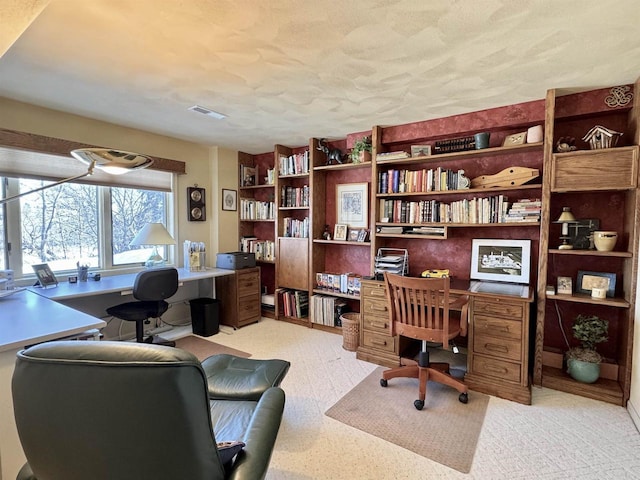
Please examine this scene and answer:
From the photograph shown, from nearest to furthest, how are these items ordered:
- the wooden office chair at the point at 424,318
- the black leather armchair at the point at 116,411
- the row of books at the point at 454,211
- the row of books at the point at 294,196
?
the black leather armchair at the point at 116,411 → the wooden office chair at the point at 424,318 → the row of books at the point at 454,211 → the row of books at the point at 294,196

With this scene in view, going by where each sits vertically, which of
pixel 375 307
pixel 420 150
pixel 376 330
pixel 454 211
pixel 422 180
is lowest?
pixel 376 330

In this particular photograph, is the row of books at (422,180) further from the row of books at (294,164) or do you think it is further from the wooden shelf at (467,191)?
the row of books at (294,164)

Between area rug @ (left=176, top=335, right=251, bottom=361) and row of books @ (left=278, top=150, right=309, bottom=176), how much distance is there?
221 centimetres

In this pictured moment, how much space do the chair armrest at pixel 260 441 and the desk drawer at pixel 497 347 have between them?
1.80 metres

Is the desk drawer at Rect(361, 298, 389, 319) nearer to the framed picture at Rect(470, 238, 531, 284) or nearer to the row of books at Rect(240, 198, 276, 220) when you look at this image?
the framed picture at Rect(470, 238, 531, 284)

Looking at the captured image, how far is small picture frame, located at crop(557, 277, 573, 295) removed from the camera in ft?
8.30

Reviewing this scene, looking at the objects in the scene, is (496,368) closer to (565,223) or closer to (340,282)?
(565,223)

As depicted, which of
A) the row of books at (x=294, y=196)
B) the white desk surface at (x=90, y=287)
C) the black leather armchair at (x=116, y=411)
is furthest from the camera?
the row of books at (x=294, y=196)

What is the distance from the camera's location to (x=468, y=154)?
9.41 feet

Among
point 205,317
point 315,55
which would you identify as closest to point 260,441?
point 315,55

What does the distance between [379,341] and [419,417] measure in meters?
0.88

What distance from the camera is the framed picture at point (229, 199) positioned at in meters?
4.32

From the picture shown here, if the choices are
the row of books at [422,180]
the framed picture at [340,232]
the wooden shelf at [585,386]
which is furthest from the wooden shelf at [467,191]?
the wooden shelf at [585,386]

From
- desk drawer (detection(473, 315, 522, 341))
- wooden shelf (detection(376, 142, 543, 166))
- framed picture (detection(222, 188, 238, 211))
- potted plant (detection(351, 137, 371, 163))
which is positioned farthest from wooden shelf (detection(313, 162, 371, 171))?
desk drawer (detection(473, 315, 522, 341))
